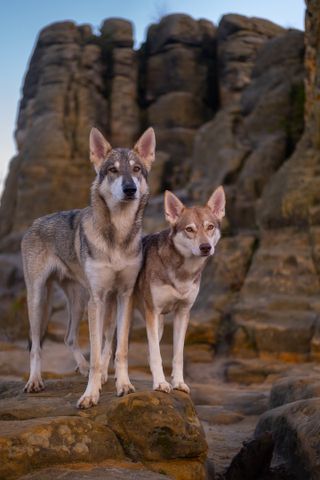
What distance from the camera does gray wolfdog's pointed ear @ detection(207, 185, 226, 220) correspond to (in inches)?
265

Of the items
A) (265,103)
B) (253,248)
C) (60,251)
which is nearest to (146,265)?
(60,251)

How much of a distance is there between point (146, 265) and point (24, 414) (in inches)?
74.6

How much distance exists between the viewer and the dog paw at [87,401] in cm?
589

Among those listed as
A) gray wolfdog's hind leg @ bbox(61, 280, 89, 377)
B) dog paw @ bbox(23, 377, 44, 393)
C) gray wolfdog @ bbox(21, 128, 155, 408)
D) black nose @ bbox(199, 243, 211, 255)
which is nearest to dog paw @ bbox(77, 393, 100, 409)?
gray wolfdog @ bbox(21, 128, 155, 408)

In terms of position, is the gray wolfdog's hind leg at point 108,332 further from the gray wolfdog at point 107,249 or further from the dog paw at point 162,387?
the dog paw at point 162,387

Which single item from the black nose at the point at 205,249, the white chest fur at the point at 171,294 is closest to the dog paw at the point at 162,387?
the white chest fur at the point at 171,294

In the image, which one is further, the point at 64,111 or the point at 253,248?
the point at 64,111

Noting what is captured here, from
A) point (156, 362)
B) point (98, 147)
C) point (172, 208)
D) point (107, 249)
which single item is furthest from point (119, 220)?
point (156, 362)

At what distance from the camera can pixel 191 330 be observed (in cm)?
1534

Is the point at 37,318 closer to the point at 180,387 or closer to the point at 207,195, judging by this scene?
the point at 180,387

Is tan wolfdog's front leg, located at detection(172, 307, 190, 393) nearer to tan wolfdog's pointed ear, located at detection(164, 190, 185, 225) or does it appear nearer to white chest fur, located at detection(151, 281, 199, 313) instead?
white chest fur, located at detection(151, 281, 199, 313)

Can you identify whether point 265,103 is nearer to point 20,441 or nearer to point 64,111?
point 64,111

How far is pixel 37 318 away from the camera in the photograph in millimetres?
7199

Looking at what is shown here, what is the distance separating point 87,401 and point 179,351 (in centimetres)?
105
